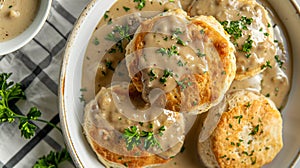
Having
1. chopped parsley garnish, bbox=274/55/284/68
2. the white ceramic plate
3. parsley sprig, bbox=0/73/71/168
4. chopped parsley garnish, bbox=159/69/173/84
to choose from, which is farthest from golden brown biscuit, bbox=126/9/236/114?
parsley sprig, bbox=0/73/71/168

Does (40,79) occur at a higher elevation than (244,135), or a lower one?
higher

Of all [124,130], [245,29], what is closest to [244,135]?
[245,29]

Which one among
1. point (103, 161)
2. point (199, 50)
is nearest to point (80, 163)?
point (103, 161)

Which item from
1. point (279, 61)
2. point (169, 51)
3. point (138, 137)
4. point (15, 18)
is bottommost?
point (279, 61)

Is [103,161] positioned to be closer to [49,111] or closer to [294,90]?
[49,111]

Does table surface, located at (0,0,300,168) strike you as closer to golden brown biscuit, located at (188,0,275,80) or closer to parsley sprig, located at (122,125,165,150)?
parsley sprig, located at (122,125,165,150)

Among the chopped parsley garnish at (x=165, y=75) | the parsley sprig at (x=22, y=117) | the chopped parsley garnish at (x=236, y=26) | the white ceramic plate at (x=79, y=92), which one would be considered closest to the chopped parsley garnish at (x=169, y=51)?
the chopped parsley garnish at (x=165, y=75)

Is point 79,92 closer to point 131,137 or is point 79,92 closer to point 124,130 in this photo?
point 124,130
